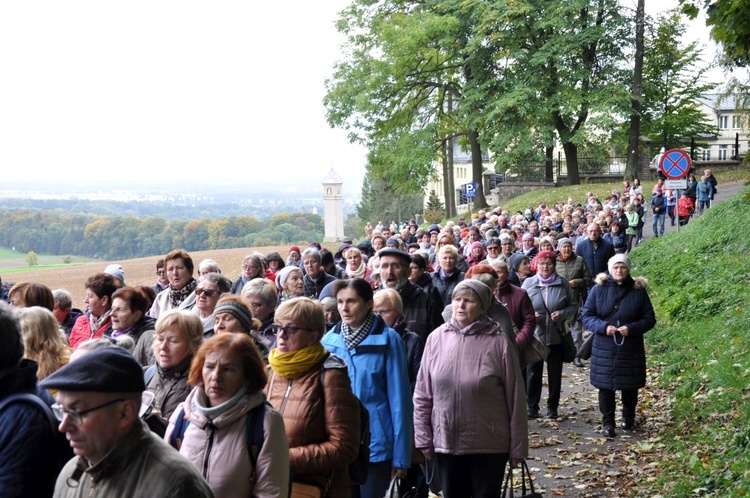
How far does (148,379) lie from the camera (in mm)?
5020

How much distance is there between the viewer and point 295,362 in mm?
4492

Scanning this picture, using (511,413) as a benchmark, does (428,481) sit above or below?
below

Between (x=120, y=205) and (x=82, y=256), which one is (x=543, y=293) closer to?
(x=82, y=256)

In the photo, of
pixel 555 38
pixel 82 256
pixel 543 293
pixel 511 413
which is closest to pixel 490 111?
pixel 555 38

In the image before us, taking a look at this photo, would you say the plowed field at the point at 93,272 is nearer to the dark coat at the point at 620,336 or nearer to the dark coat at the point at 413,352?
the dark coat at the point at 620,336

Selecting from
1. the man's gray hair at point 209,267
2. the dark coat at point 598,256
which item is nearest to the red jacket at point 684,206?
the dark coat at point 598,256

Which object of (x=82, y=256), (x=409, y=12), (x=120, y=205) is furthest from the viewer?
(x=409, y=12)

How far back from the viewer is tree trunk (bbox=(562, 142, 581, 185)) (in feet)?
141

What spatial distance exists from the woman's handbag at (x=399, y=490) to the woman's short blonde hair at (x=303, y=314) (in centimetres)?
151

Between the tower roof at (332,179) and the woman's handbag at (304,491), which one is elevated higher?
the tower roof at (332,179)

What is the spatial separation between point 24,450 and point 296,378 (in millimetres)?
1670

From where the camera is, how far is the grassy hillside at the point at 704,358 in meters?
7.37

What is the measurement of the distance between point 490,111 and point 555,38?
182 inches

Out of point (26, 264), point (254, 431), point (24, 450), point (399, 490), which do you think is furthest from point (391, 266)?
point (26, 264)
